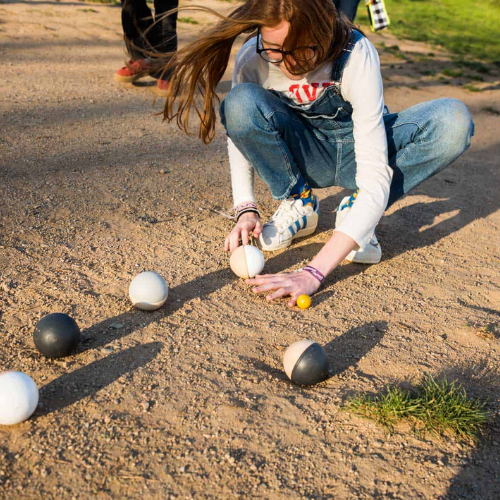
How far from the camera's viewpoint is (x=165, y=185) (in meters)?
4.41

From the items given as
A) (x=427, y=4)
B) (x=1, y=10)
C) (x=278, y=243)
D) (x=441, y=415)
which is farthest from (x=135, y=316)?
(x=427, y=4)

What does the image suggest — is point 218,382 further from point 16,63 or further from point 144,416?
point 16,63

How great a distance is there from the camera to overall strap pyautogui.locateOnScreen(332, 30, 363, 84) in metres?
3.08

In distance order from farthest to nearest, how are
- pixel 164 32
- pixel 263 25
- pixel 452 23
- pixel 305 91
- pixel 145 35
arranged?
pixel 452 23, pixel 145 35, pixel 164 32, pixel 305 91, pixel 263 25

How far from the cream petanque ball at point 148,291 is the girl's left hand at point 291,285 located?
20.0 inches

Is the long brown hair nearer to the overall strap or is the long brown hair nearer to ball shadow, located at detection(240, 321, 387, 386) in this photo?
the overall strap

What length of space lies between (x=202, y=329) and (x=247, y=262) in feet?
1.71

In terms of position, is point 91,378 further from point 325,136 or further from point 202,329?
point 325,136

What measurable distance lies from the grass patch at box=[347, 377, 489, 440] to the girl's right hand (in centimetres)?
123

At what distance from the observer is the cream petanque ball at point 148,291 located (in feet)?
9.48

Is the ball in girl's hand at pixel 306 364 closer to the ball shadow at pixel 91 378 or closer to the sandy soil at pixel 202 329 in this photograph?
the sandy soil at pixel 202 329

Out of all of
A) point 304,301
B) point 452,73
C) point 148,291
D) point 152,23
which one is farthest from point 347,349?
point 452,73

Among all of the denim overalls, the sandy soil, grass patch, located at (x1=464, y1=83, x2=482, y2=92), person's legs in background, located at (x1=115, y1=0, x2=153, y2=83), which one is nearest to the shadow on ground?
the sandy soil

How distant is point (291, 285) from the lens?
9.91 feet
